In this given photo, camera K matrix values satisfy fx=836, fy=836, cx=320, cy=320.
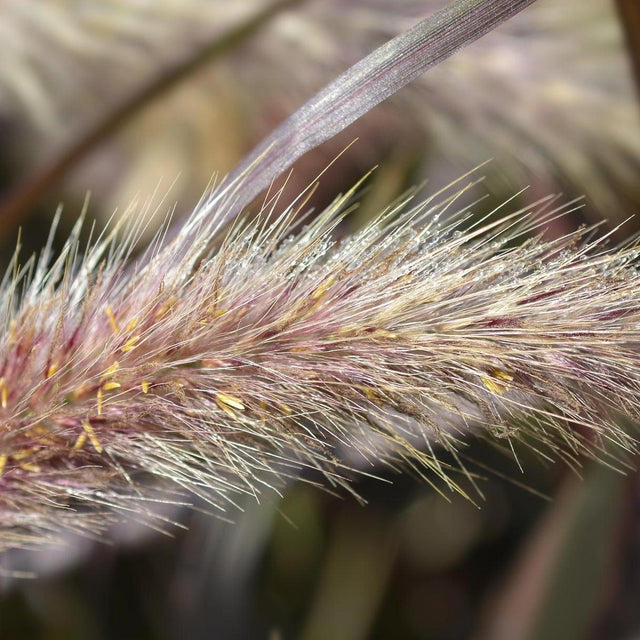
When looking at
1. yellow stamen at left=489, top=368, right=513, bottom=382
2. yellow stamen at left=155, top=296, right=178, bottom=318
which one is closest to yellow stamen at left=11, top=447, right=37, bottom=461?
yellow stamen at left=155, top=296, right=178, bottom=318

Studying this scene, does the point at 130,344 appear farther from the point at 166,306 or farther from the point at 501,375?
the point at 501,375

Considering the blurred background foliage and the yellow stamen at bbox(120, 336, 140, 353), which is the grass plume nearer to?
the yellow stamen at bbox(120, 336, 140, 353)

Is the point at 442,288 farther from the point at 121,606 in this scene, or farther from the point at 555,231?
the point at 121,606

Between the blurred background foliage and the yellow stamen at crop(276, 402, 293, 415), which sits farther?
the blurred background foliage

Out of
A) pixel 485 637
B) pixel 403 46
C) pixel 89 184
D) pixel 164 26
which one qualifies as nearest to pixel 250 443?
pixel 403 46

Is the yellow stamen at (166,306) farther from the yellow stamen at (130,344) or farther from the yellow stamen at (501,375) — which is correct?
the yellow stamen at (501,375)

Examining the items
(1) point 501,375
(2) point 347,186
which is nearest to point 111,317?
(1) point 501,375

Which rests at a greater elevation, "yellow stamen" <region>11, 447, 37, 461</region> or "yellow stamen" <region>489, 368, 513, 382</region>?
"yellow stamen" <region>489, 368, 513, 382</region>

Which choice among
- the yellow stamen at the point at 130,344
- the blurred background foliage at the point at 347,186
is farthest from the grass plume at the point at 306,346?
the blurred background foliage at the point at 347,186

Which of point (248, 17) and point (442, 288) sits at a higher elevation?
point (248, 17)
